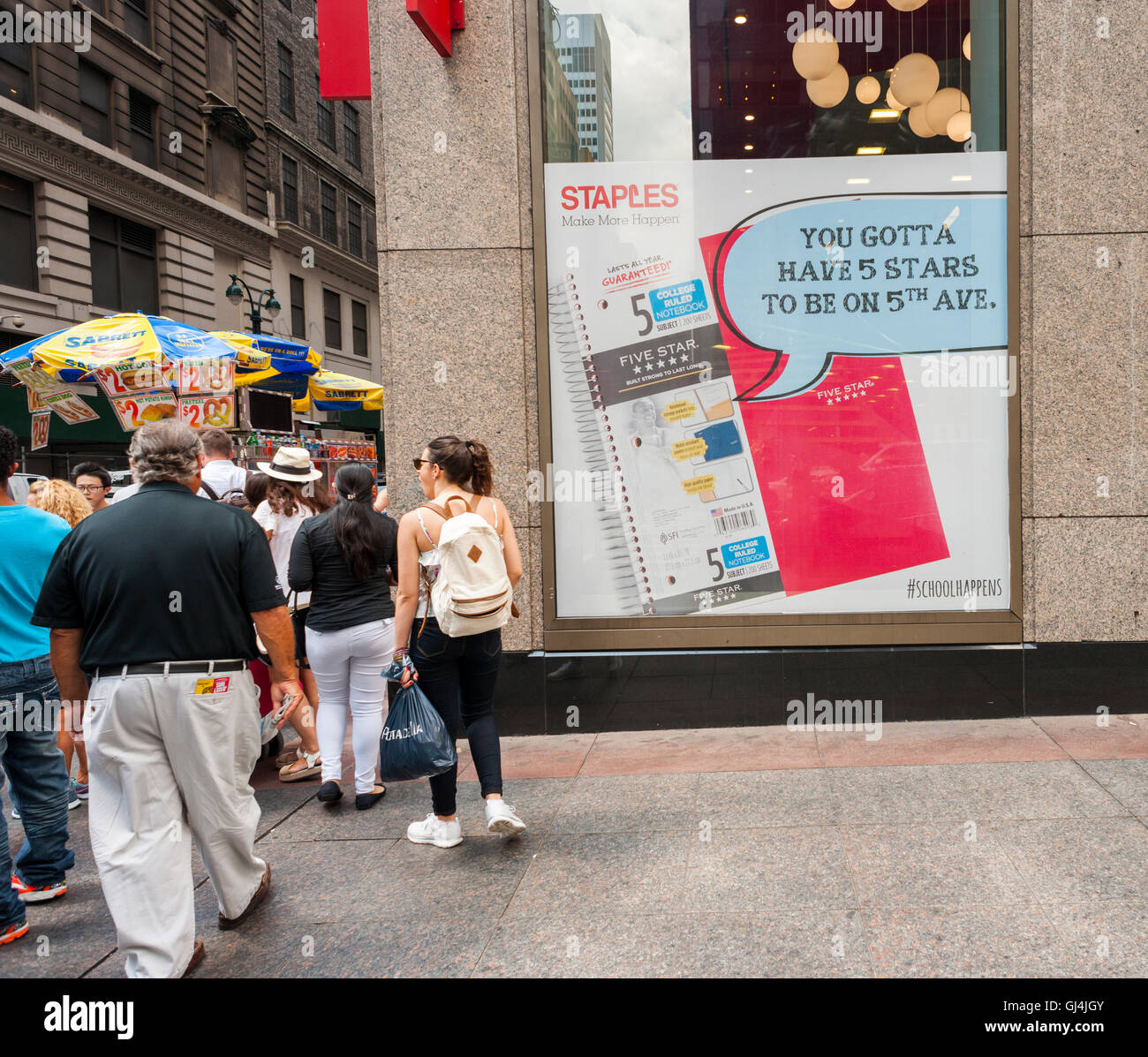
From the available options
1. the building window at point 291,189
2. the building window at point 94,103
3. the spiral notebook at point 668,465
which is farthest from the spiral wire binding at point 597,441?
the building window at point 291,189

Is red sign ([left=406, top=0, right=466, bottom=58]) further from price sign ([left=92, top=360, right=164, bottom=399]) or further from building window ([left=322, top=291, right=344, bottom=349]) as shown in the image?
building window ([left=322, top=291, right=344, bottom=349])

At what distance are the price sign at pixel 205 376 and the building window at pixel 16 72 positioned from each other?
1614 cm

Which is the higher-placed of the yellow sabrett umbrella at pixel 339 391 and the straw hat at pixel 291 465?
the yellow sabrett umbrella at pixel 339 391

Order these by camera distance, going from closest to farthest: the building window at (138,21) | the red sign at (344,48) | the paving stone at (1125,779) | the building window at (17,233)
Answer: the paving stone at (1125,779) < the red sign at (344,48) < the building window at (17,233) < the building window at (138,21)

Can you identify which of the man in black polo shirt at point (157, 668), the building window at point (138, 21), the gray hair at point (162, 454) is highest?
the building window at point (138, 21)

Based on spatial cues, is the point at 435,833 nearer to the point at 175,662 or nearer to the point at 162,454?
the point at 175,662

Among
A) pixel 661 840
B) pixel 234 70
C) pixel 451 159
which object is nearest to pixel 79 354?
pixel 451 159

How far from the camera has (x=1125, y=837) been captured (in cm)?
399

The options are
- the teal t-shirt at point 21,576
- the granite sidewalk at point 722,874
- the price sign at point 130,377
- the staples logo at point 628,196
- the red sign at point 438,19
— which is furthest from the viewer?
the price sign at point 130,377

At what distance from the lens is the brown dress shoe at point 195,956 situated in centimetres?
323

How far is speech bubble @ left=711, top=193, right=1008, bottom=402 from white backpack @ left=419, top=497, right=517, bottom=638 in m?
2.67

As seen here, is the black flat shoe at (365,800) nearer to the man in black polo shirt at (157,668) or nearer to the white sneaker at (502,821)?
the white sneaker at (502,821)

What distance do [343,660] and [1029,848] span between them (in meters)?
3.50

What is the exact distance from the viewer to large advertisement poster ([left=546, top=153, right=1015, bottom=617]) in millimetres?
5938
